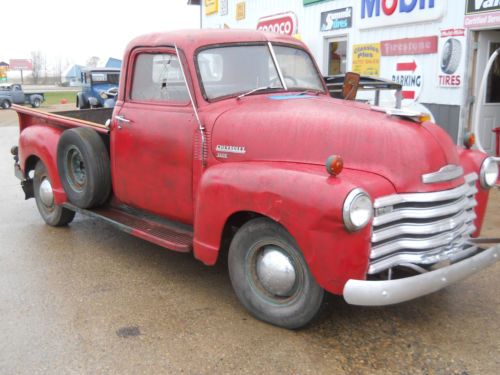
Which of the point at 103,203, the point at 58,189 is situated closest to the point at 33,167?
the point at 58,189

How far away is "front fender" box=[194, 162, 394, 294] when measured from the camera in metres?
2.95

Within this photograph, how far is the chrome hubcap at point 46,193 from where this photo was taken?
5.82 meters

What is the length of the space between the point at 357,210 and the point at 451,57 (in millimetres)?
6155

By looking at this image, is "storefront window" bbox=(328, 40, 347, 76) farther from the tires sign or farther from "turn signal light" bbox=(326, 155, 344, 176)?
"turn signal light" bbox=(326, 155, 344, 176)

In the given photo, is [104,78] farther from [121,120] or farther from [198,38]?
[198,38]

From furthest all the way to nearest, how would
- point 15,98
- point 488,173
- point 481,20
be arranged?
1. point 15,98
2. point 481,20
3. point 488,173

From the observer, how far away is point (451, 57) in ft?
26.7

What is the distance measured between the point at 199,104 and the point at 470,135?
2101 mm

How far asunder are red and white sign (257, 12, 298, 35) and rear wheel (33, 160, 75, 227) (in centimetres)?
685

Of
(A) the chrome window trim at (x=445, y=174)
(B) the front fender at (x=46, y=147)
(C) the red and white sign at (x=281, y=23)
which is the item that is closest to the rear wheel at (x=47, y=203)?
(B) the front fender at (x=46, y=147)

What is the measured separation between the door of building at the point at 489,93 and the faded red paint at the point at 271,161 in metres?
4.52

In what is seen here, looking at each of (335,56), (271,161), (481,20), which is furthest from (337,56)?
(271,161)

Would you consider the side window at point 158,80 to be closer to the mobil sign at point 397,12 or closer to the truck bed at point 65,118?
the truck bed at point 65,118

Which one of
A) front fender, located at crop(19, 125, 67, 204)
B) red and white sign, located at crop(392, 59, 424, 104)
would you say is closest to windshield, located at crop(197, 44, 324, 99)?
front fender, located at crop(19, 125, 67, 204)
